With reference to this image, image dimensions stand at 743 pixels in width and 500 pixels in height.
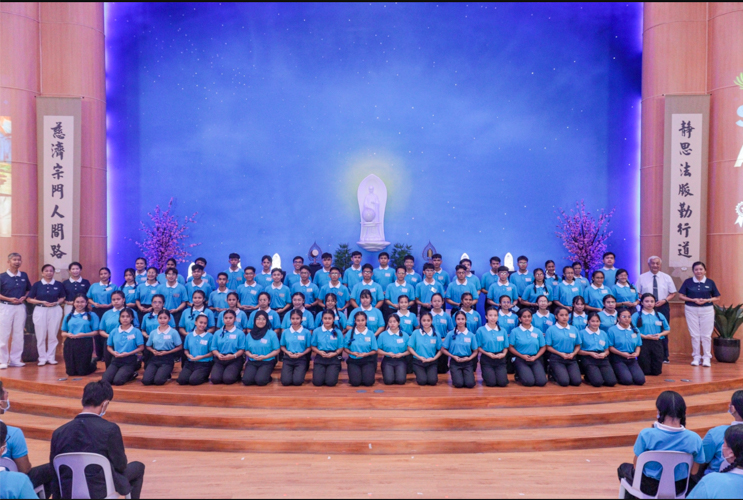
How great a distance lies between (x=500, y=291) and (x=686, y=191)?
10.8ft

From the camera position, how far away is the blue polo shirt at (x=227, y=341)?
5.94 metres

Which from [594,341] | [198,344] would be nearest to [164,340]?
[198,344]

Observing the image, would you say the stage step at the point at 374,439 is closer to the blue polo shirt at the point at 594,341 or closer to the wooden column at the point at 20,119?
the blue polo shirt at the point at 594,341

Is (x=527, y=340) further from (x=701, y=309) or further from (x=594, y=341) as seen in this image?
(x=701, y=309)

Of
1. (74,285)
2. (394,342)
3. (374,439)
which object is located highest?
(74,285)

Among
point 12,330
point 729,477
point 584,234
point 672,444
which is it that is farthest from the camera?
point 584,234

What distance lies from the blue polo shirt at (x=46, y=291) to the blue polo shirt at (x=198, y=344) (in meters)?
2.11

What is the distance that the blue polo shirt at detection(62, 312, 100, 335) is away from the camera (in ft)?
20.5

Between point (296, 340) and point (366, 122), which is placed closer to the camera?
point (296, 340)

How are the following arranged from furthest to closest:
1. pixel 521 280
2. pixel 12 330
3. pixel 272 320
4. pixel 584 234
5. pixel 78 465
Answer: pixel 584 234 < pixel 521 280 < pixel 12 330 < pixel 272 320 < pixel 78 465

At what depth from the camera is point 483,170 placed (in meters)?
8.89

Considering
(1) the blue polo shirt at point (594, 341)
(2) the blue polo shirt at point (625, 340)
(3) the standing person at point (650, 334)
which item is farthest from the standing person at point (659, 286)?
(1) the blue polo shirt at point (594, 341)

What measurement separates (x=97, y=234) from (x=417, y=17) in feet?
20.9

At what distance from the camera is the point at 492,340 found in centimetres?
588
